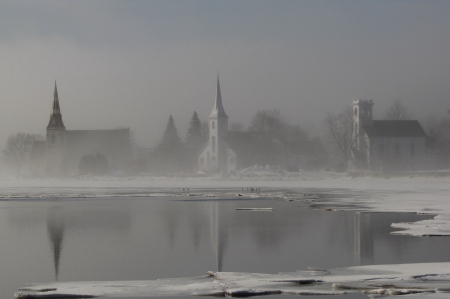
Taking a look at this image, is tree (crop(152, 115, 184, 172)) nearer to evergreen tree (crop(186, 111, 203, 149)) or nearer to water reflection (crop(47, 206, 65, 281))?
evergreen tree (crop(186, 111, 203, 149))

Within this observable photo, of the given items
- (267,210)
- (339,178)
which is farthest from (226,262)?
(339,178)

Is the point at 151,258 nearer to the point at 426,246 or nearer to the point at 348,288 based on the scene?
the point at 348,288

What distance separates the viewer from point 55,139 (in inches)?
5094

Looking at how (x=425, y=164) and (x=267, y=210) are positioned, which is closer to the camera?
(x=267, y=210)

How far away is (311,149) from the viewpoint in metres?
123

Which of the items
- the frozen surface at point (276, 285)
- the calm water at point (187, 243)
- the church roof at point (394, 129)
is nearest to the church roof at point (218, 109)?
the church roof at point (394, 129)

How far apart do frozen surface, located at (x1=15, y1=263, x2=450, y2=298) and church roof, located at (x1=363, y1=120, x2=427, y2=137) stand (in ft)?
318

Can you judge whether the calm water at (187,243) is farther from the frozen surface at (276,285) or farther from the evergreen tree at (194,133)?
the evergreen tree at (194,133)

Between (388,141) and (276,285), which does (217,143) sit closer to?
(388,141)

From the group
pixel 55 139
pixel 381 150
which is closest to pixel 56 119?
pixel 55 139

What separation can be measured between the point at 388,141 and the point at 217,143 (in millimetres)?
29050

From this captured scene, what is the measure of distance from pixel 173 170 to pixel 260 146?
62.7 ft

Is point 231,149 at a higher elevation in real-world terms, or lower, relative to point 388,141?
lower

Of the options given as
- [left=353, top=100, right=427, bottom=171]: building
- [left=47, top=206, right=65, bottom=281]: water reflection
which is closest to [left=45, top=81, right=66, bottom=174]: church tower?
[left=353, top=100, right=427, bottom=171]: building
